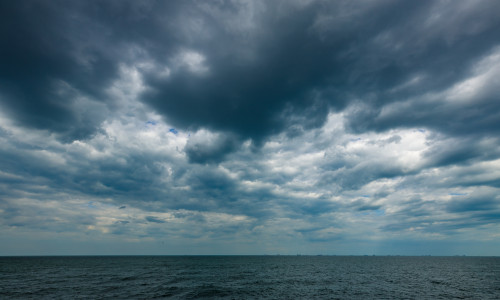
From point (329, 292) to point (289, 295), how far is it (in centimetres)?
919

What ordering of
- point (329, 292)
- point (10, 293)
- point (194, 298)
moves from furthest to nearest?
point (329, 292) < point (10, 293) < point (194, 298)

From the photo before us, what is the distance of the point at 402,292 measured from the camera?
51500mm

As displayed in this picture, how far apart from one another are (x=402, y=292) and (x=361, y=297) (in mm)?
12389

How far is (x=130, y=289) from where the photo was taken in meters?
52.1

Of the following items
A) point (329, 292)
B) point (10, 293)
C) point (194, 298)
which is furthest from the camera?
Result: point (329, 292)

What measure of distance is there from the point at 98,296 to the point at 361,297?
153ft

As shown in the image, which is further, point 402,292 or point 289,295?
point 402,292

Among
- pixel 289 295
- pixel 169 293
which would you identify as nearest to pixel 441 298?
pixel 289 295

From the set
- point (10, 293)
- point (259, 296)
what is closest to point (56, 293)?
point (10, 293)

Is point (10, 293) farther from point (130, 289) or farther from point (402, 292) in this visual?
point (402, 292)

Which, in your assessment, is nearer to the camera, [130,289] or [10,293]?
[10,293]

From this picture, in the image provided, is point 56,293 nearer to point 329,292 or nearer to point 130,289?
point 130,289

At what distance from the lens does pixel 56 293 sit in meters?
47.1

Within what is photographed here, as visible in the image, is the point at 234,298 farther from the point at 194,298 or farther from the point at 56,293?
the point at 56,293
